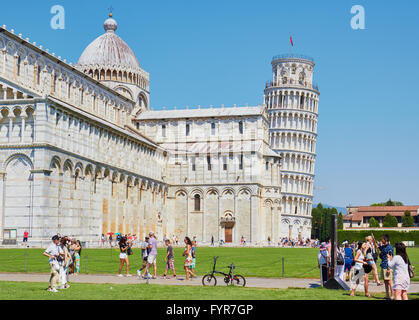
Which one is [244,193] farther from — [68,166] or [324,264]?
[324,264]

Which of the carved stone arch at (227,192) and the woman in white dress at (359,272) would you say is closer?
the woman in white dress at (359,272)

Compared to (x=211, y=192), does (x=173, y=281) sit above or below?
below

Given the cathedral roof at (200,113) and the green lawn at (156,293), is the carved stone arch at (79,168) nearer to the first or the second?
the cathedral roof at (200,113)

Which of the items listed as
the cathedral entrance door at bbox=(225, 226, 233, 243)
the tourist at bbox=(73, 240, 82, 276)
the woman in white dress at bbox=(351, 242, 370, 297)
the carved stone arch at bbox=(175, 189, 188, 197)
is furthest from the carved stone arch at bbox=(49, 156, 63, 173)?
the woman in white dress at bbox=(351, 242, 370, 297)

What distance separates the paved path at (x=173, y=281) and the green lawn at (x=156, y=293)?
1.65 meters

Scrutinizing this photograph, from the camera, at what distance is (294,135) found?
119 meters

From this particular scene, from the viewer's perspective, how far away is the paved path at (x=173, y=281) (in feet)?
79.2

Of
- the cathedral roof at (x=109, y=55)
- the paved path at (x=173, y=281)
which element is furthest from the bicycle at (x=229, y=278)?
the cathedral roof at (x=109, y=55)

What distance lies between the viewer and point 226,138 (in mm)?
89750

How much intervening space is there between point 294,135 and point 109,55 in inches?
1717

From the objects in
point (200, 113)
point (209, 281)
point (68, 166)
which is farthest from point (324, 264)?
point (200, 113)

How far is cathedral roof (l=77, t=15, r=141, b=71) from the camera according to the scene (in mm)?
90688

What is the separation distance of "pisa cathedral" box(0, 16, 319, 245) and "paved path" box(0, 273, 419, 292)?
26.1m
